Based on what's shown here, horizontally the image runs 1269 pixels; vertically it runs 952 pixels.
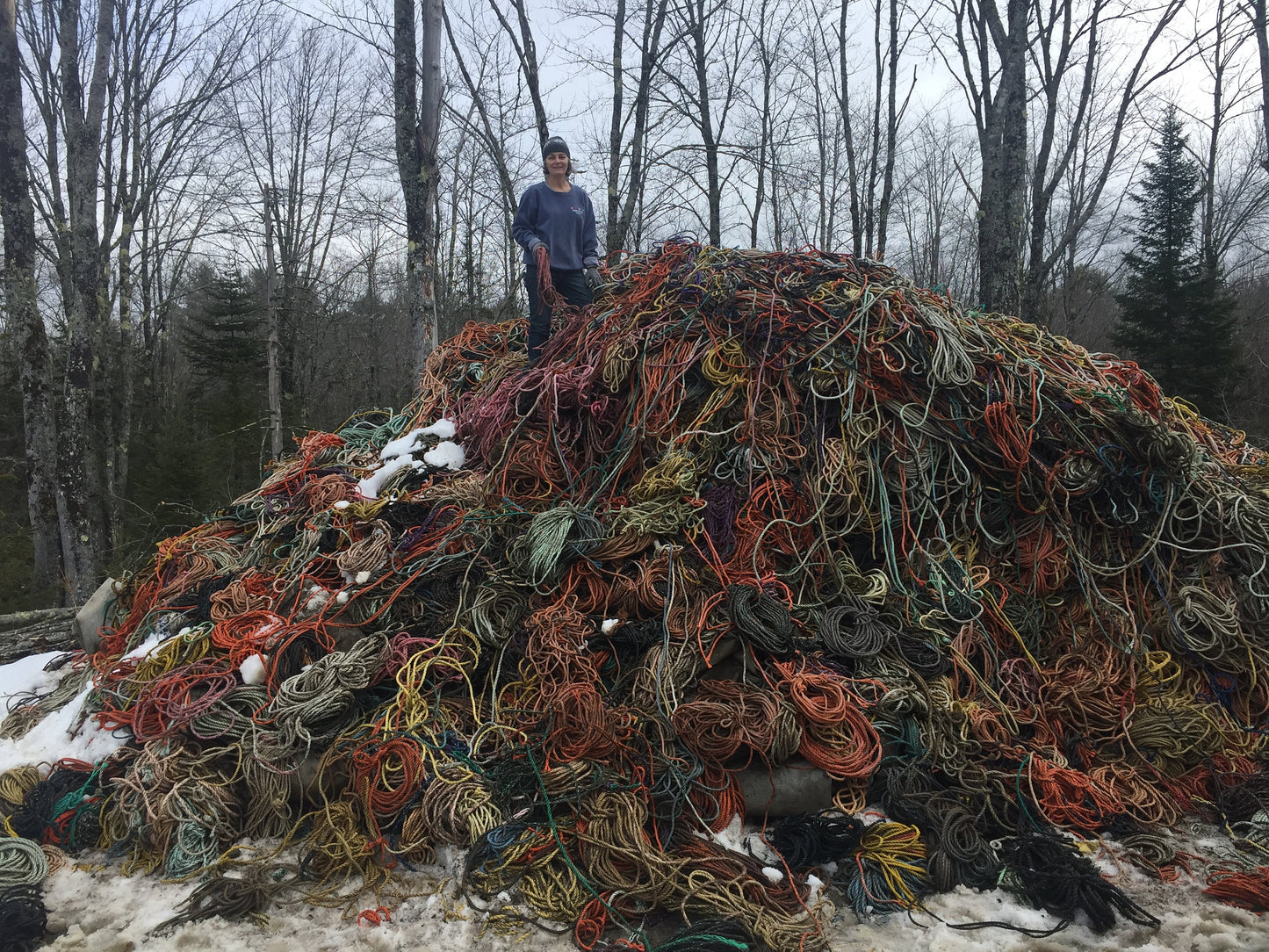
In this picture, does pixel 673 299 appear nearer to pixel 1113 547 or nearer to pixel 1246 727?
pixel 1113 547

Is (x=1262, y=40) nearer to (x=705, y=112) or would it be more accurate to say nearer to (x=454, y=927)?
(x=705, y=112)

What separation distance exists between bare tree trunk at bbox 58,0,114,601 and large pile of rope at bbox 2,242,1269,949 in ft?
15.1

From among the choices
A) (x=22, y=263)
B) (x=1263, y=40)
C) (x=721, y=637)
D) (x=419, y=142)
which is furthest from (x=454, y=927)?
(x=1263, y=40)

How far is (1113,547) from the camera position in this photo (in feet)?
15.9

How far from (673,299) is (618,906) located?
419cm

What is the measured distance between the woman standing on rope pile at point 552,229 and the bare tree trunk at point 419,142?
2569mm

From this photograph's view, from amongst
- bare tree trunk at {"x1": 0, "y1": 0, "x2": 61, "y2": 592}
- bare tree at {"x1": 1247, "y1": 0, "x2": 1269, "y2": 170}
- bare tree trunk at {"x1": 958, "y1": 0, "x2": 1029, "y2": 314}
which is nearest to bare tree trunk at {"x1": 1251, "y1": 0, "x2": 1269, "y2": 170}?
bare tree at {"x1": 1247, "y1": 0, "x2": 1269, "y2": 170}

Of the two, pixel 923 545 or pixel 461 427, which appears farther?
pixel 461 427

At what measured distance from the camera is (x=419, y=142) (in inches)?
329

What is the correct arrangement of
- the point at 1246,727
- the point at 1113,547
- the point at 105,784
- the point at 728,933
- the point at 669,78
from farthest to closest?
the point at 669,78 → the point at 1113,547 → the point at 1246,727 → the point at 105,784 → the point at 728,933

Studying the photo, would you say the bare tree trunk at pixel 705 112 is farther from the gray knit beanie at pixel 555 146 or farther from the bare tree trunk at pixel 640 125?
the gray knit beanie at pixel 555 146

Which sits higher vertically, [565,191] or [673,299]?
[565,191]

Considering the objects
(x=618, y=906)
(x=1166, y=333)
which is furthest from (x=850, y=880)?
(x=1166, y=333)

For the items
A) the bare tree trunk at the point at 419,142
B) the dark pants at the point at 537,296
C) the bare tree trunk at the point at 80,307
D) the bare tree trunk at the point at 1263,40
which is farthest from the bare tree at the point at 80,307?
the bare tree trunk at the point at 1263,40
